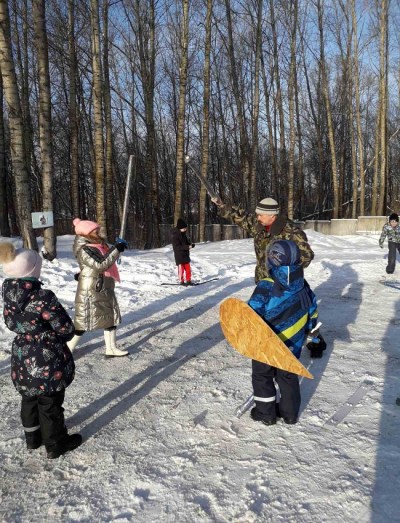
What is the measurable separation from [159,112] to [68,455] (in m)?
36.1

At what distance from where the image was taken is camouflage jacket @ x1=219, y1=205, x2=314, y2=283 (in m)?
4.02

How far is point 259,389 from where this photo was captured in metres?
3.08

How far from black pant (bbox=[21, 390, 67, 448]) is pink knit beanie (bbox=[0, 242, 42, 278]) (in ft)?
2.84

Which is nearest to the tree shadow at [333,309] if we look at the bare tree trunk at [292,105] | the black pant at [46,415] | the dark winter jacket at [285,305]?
the dark winter jacket at [285,305]

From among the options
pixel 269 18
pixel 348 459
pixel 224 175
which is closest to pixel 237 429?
pixel 348 459

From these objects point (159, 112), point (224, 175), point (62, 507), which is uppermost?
point (159, 112)

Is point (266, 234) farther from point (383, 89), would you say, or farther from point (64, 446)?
point (383, 89)

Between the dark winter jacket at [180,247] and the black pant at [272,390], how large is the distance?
570 centimetres

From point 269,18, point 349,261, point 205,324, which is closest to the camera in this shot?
point 205,324

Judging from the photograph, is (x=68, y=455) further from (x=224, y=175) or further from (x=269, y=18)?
(x=224, y=175)

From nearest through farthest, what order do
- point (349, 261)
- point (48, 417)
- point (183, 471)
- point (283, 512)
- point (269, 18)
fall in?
point (283, 512)
point (183, 471)
point (48, 417)
point (349, 261)
point (269, 18)

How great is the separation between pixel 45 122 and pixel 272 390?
29.6 ft

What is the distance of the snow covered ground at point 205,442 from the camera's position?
2311 mm

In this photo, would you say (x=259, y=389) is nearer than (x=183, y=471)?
No
